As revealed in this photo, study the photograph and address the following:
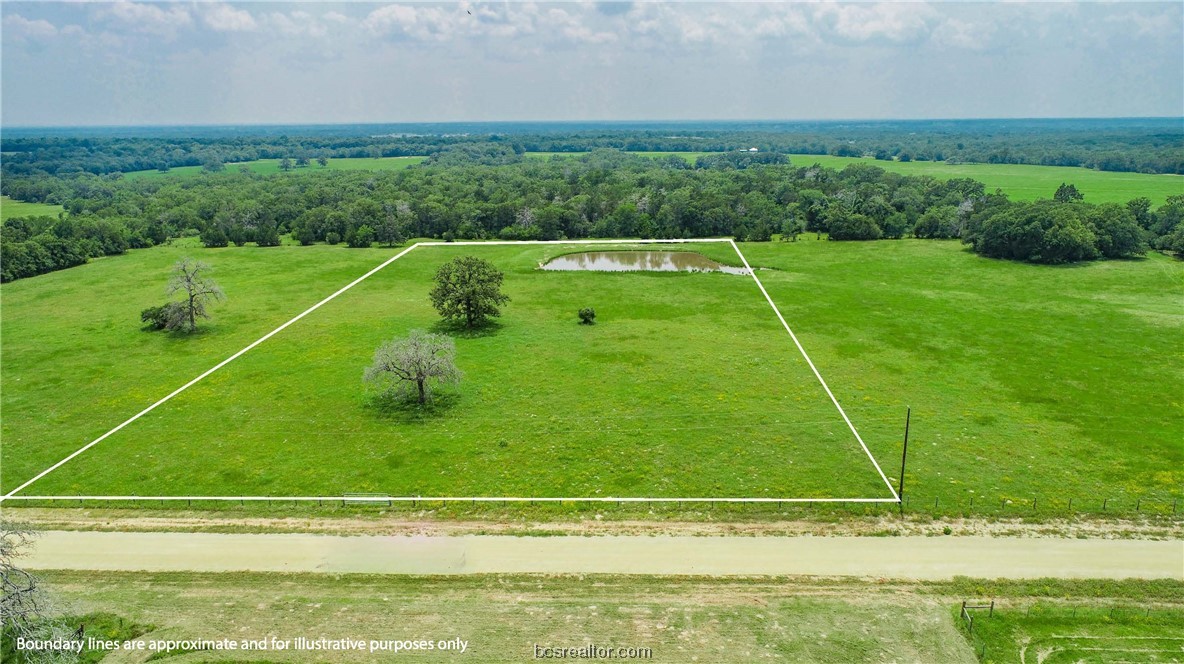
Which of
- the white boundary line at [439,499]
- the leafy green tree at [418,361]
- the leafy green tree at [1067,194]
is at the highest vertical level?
the leafy green tree at [1067,194]

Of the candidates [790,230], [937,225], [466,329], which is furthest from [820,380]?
[937,225]

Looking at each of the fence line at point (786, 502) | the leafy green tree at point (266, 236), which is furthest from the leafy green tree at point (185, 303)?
the leafy green tree at point (266, 236)

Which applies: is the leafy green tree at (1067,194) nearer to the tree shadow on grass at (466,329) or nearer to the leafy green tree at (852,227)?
the leafy green tree at (852,227)

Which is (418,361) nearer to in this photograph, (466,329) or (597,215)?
(466,329)

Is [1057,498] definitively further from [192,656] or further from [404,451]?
[192,656]

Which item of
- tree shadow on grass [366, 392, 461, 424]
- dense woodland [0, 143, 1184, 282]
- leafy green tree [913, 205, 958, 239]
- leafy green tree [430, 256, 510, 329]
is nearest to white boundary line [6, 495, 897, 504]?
tree shadow on grass [366, 392, 461, 424]

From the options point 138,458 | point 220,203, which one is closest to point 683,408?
point 138,458
